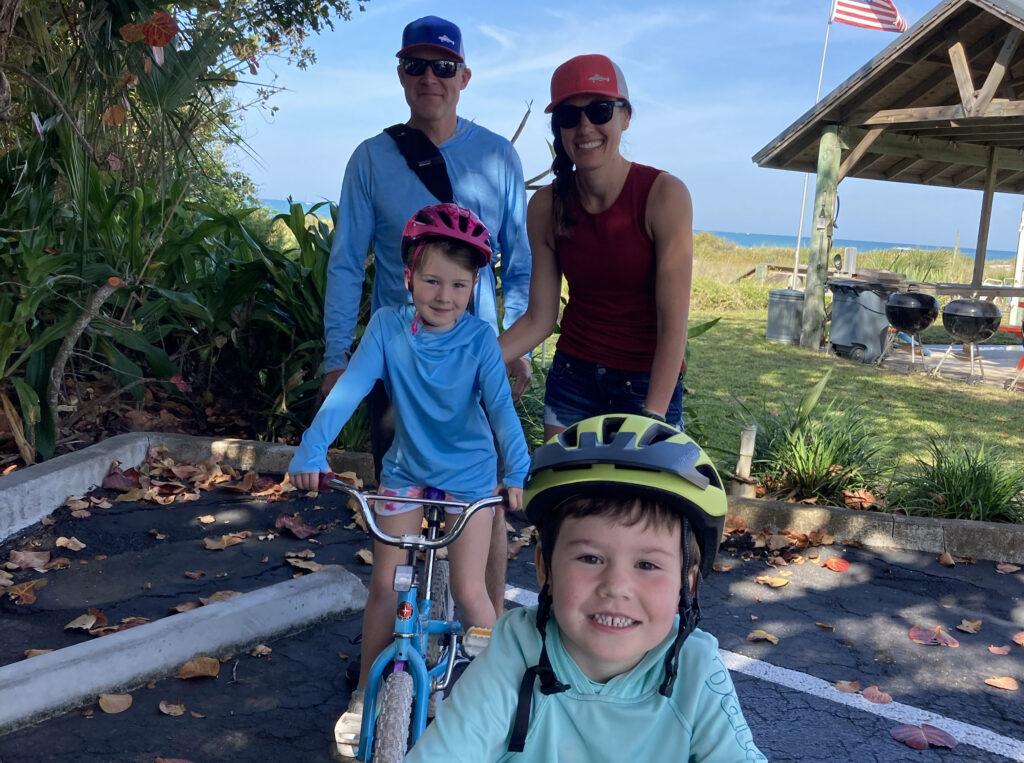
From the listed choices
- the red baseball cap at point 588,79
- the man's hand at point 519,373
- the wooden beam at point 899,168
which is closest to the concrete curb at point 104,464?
Result: the man's hand at point 519,373

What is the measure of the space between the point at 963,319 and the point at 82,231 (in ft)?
36.2

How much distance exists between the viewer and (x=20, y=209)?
592cm

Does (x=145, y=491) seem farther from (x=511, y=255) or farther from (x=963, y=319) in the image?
(x=963, y=319)

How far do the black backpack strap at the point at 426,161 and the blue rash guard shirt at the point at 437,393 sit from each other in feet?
1.94

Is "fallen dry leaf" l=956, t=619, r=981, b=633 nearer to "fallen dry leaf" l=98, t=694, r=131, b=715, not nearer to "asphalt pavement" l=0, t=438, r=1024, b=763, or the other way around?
"asphalt pavement" l=0, t=438, r=1024, b=763

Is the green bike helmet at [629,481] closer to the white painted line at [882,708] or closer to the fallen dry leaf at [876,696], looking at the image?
the white painted line at [882,708]

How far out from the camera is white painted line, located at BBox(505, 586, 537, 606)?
16.2ft

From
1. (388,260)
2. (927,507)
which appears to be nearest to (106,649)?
(388,260)

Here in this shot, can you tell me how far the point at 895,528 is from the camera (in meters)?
5.95

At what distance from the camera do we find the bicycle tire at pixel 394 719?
242cm

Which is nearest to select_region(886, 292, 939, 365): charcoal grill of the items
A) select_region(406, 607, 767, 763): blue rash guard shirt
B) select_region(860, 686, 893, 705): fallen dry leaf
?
select_region(860, 686, 893, 705): fallen dry leaf

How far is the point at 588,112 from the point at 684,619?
5.91 feet

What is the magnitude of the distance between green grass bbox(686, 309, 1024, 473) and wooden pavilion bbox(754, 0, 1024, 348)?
6.02 ft

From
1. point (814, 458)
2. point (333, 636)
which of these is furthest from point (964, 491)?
point (333, 636)
